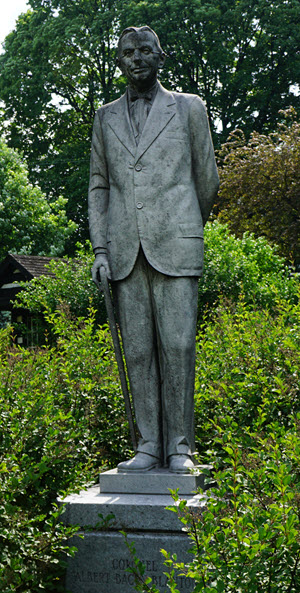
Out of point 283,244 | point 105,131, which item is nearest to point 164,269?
point 105,131

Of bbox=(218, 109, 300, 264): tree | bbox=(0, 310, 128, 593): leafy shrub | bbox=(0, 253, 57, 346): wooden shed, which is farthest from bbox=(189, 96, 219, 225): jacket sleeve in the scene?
bbox=(0, 253, 57, 346): wooden shed

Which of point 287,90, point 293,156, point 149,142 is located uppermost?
point 287,90

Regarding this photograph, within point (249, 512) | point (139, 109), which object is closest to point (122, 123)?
point (139, 109)

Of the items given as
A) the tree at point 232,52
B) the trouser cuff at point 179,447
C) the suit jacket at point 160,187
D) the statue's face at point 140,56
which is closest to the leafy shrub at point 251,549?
the trouser cuff at point 179,447

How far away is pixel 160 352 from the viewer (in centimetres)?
453

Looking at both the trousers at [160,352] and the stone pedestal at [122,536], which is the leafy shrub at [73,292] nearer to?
the trousers at [160,352]

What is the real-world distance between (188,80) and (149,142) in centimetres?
2330

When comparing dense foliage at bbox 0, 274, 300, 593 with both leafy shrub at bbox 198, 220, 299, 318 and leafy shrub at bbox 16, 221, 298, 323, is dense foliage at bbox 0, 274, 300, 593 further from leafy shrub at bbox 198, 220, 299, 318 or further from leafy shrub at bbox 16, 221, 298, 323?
leafy shrub at bbox 16, 221, 298, 323

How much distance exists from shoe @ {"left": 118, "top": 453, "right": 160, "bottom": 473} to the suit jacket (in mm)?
1076

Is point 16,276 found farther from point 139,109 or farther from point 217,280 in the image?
point 139,109

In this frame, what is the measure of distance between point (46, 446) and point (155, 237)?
1376 millimetres

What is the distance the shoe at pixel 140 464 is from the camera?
431cm

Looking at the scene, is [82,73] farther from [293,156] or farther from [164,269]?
[164,269]

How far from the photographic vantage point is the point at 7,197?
25.0m
